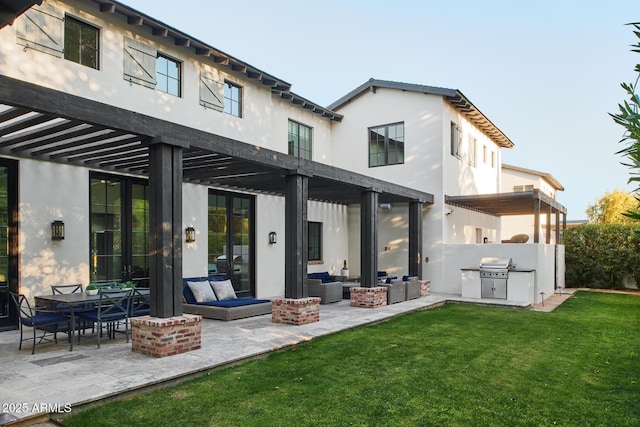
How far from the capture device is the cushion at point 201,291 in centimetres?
1016

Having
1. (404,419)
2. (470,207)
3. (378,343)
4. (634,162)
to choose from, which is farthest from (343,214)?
(634,162)

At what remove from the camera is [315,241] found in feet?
52.6

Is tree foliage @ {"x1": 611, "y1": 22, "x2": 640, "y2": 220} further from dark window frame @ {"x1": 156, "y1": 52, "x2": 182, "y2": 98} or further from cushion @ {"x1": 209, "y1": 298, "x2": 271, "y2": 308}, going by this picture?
dark window frame @ {"x1": 156, "y1": 52, "x2": 182, "y2": 98}

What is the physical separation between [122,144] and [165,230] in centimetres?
182

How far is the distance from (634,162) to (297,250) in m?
7.06

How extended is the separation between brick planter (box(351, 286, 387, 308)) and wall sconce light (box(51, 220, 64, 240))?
6822mm

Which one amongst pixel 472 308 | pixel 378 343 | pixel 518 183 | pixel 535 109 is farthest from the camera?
pixel 535 109

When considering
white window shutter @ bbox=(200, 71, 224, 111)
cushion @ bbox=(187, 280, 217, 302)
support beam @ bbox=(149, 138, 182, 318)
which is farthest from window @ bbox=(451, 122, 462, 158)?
support beam @ bbox=(149, 138, 182, 318)

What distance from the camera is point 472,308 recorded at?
1216cm

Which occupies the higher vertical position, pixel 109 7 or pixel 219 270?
pixel 109 7

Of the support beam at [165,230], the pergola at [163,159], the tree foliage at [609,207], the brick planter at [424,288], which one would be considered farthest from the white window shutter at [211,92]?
the tree foliage at [609,207]

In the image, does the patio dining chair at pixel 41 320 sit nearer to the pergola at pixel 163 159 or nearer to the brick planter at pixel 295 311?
the pergola at pixel 163 159

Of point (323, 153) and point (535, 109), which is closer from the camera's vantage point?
point (323, 153)

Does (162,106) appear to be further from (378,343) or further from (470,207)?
(470,207)
